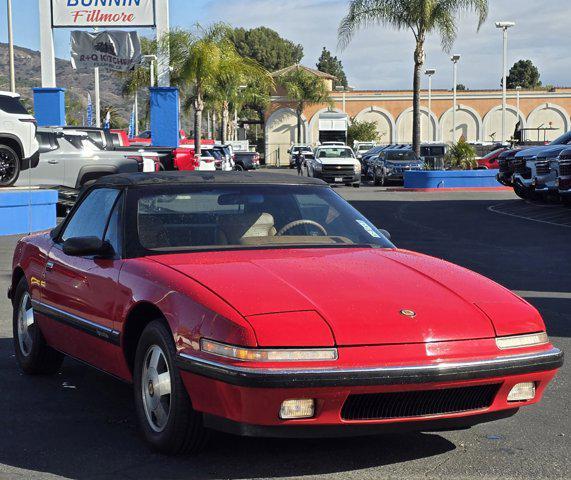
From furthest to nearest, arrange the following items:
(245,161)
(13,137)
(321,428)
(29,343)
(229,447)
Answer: (245,161)
(13,137)
(29,343)
(229,447)
(321,428)

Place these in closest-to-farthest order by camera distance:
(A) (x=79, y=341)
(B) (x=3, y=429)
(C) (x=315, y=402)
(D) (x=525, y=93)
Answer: (C) (x=315, y=402) → (B) (x=3, y=429) → (A) (x=79, y=341) → (D) (x=525, y=93)

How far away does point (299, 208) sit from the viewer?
6.44 meters

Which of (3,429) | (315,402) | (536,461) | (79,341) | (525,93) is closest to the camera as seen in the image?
(315,402)

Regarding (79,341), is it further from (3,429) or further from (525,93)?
(525,93)

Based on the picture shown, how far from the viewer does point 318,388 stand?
454cm

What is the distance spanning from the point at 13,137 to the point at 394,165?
24.3 meters

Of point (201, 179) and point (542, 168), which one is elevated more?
point (201, 179)

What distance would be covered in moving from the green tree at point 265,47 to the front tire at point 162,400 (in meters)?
127

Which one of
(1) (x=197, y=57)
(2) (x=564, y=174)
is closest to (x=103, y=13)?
(1) (x=197, y=57)

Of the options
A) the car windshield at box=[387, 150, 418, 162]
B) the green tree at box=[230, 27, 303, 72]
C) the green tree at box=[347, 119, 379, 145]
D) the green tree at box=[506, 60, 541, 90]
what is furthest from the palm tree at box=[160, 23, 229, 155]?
the green tree at box=[506, 60, 541, 90]

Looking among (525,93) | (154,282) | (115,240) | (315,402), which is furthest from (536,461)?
(525,93)

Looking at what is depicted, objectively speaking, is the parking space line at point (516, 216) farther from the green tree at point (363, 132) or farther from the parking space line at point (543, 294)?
the green tree at point (363, 132)

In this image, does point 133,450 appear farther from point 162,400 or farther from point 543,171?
point 543,171

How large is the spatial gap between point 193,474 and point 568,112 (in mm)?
90849
